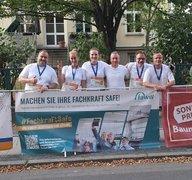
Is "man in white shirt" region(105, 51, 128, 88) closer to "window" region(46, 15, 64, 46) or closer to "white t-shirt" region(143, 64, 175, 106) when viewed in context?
"white t-shirt" region(143, 64, 175, 106)

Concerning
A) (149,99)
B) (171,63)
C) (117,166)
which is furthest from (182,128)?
(171,63)

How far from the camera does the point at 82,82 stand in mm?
8961

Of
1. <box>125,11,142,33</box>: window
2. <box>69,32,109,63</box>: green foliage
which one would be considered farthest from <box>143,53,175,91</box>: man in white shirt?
<box>125,11,142,33</box>: window

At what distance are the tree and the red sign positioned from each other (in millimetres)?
8460

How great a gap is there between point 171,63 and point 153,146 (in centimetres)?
601

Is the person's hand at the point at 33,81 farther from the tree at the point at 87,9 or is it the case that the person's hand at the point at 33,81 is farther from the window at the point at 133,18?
the window at the point at 133,18

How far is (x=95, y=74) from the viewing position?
29.2ft

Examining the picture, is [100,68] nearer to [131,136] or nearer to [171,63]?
[131,136]

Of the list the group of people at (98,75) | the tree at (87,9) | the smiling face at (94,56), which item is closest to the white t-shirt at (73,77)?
the group of people at (98,75)

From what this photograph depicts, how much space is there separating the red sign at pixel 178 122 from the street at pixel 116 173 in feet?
3.18

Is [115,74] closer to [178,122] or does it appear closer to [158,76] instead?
[158,76]

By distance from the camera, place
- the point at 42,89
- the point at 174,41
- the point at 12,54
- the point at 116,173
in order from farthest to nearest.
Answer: the point at 174,41
the point at 12,54
the point at 42,89
the point at 116,173

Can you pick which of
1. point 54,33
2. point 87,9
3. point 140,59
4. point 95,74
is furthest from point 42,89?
point 54,33

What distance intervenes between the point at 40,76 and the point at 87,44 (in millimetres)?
7259
